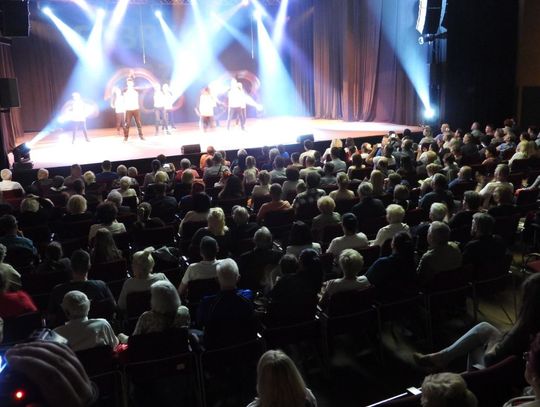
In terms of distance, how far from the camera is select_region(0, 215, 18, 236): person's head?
17.2ft

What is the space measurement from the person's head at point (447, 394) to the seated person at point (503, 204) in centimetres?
402

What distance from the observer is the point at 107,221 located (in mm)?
5754

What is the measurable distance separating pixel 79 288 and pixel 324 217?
267cm

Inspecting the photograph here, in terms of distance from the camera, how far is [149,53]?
1906 cm

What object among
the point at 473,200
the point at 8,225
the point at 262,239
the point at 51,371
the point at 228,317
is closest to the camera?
the point at 51,371

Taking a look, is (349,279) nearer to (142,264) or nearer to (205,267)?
(205,267)

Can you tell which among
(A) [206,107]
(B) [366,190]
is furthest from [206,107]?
(B) [366,190]

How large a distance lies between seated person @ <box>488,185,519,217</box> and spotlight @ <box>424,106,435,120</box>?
8363 millimetres

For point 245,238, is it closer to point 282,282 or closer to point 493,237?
point 282,282

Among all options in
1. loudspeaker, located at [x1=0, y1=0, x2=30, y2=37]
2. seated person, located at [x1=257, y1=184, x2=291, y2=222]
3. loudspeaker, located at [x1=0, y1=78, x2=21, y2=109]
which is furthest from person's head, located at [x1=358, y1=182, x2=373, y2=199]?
loudspeaker, located at [x1=0, y1=78, x2=21, y2=109]

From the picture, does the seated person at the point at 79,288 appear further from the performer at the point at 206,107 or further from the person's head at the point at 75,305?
the performer at the point at 206,107

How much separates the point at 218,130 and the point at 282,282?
13.5 m

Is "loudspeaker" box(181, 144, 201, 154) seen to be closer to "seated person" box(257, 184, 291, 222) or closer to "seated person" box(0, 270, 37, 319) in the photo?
"seated person" box(257, 184, 291, 222)

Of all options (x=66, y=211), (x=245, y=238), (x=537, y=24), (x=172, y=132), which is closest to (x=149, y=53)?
(x=172, y=132)
